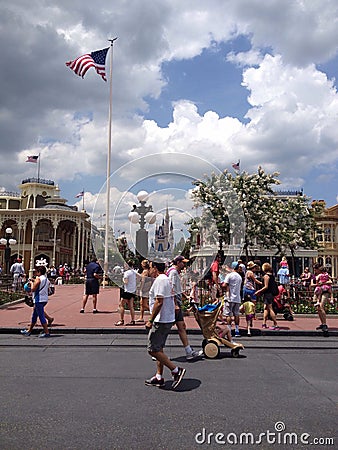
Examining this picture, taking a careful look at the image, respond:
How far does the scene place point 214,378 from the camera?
21.0ft

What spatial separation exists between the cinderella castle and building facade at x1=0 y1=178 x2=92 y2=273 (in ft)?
148

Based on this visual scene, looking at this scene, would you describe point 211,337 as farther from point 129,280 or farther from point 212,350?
point 129,280

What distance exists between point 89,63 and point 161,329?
67.3 ft

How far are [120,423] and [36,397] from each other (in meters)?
1.48

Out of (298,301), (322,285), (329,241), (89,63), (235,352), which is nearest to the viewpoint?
(235,352)

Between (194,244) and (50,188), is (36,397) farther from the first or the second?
(50,188)

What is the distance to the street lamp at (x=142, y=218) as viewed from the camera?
9312 mm

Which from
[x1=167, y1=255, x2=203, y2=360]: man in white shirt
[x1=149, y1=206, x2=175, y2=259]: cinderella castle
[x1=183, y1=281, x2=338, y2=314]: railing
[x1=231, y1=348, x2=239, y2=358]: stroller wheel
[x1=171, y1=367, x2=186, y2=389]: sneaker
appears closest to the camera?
[x1=171, y1=367, x2=186, y2=389]: sneaker

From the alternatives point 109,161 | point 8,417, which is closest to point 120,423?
point 8,417

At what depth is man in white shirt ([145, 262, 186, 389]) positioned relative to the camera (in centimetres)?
592

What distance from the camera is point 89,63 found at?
23297 mm

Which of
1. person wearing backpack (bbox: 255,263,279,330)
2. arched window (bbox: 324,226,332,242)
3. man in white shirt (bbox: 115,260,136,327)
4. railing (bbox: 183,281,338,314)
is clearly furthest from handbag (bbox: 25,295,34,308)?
arched window (bbox: 324,226,332,242)

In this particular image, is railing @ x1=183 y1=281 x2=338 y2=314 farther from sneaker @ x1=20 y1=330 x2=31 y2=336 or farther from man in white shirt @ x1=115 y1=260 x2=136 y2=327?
sneaker @ x1=20 y1=330 x2=31 y2=336

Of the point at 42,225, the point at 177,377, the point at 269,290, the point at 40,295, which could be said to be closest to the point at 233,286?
the point at 269,290
